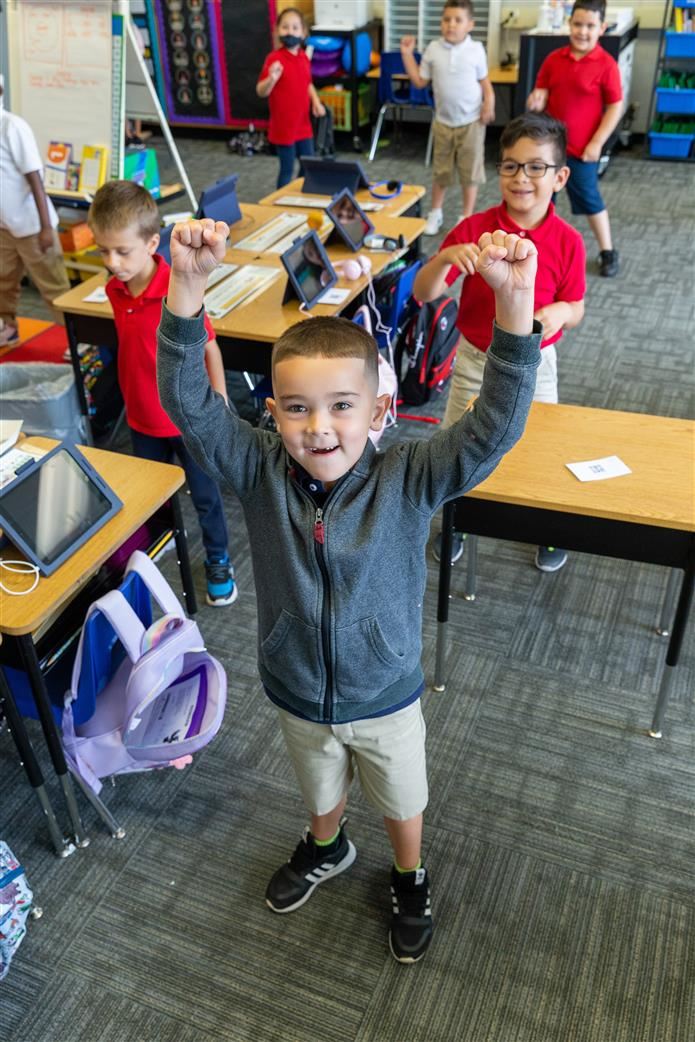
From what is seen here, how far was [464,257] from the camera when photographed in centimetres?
164

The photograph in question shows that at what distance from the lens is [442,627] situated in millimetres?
2484

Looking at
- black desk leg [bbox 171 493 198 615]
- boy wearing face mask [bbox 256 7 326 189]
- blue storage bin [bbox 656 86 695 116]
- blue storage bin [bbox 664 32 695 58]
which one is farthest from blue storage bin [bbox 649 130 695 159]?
black desk leg [bbox 171 493 198 615]

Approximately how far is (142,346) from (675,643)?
167 centimetres

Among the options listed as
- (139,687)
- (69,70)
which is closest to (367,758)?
(139,687)

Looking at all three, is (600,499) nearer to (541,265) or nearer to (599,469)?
(599,469)

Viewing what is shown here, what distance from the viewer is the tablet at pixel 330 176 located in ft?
13.9

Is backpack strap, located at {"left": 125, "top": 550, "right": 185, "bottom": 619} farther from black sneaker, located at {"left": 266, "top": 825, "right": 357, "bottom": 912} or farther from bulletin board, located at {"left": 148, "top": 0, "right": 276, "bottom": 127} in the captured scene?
bulletin board, located at {"left": 148, "top": 0, "right": 276, "bottom": 127}

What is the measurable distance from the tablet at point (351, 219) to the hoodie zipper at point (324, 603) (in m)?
2.46

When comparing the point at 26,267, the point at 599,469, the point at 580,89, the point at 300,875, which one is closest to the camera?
the point at 300,875

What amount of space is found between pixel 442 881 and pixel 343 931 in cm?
26

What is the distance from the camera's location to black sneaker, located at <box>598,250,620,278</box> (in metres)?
5.05

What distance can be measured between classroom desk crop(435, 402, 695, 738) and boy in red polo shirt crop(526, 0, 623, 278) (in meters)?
2.90

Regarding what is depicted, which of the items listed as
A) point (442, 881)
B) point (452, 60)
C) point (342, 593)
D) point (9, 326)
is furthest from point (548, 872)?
point (452, 60)

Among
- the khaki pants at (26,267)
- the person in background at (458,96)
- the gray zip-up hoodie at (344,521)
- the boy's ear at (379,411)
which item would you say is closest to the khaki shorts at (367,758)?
the gray zip-up hoodie at (344,521)
